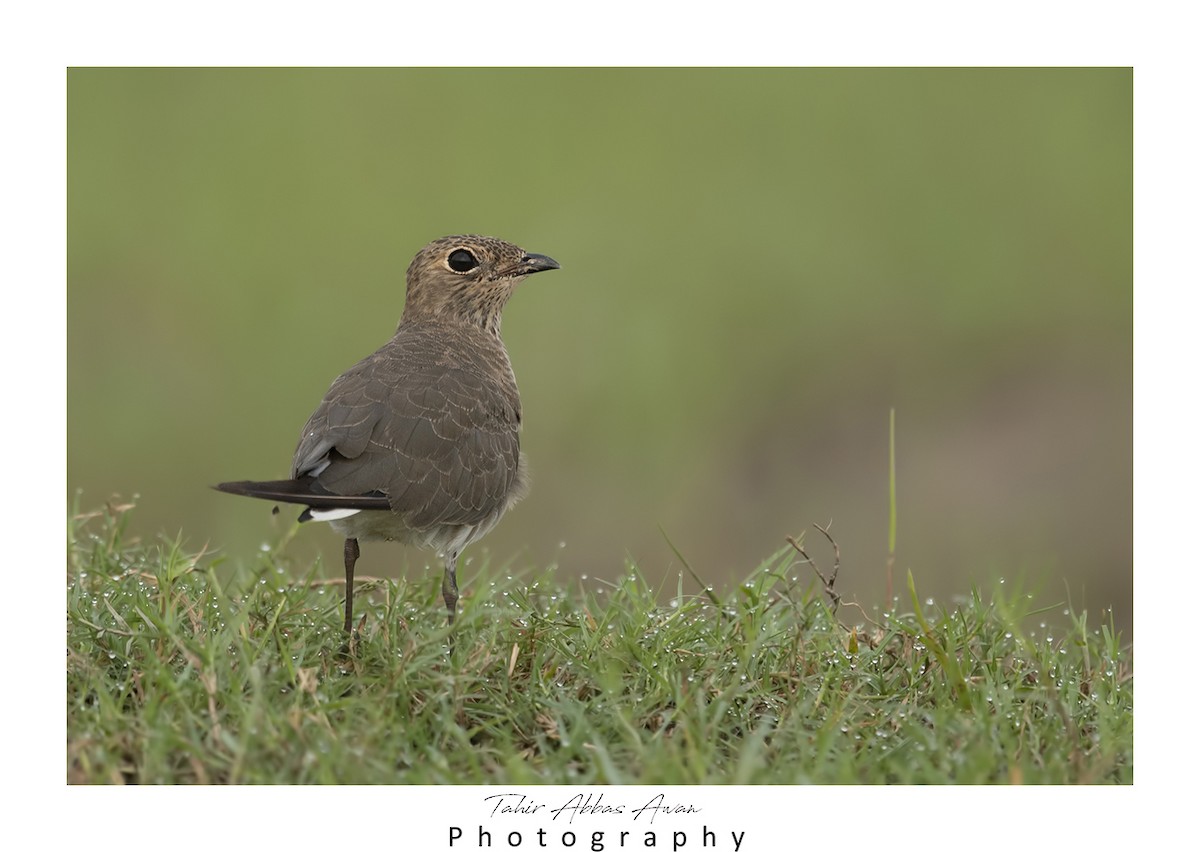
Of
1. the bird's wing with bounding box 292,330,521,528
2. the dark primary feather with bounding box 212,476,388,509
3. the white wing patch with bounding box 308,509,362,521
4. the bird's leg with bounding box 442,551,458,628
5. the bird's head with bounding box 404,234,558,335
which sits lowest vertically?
the bird's leg with bounding box 442,551,458,628

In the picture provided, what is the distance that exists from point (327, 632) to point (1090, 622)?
599 cm

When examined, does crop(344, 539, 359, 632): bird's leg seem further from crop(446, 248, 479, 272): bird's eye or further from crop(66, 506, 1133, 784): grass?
crop(446, 248, 479, 272): bird's eye

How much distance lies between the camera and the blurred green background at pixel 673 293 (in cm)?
904

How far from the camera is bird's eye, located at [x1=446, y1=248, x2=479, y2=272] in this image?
5.82 m

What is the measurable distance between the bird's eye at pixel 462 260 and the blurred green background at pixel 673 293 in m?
2.96

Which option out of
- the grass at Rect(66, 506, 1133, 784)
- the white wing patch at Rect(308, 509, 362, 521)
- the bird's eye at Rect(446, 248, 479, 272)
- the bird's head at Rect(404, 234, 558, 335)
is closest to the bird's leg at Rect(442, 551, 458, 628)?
the grass at Rect(66, 506, 1133, 784)

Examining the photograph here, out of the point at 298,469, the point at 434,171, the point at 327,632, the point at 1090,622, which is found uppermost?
the point at 434,171

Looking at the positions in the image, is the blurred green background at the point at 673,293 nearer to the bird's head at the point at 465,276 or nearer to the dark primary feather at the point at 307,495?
the bird's head at the point at 465,276

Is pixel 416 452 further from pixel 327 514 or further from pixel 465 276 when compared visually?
pixel 465 276

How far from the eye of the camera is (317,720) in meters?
3.62

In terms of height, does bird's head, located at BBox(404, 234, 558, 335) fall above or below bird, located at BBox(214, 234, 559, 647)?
above

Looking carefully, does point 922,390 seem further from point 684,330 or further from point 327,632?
point 327,632

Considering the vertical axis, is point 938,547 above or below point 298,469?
below
